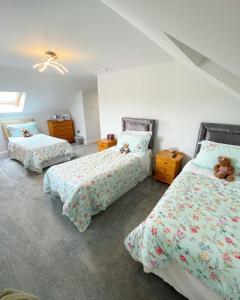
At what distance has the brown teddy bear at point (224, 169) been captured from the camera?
1.92m

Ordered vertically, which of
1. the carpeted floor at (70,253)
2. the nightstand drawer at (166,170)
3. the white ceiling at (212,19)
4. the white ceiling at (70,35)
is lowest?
the carpeted floor at (70,253)

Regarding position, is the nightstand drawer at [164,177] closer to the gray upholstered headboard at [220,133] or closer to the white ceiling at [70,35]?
the gray upholstered headboard at [220,133]

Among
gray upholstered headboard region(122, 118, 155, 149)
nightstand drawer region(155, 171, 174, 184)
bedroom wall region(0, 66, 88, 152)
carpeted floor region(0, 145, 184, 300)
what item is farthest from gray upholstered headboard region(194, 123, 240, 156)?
bedroom wall region(0, 66, 88, 152)

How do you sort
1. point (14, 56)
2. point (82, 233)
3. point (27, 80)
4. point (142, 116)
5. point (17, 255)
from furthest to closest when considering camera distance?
1. point (27, 80)
2. point (142, 116)
3. point (14, 56)
4. point (82, 233)
5. point (17, 255)

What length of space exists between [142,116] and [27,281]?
304cm

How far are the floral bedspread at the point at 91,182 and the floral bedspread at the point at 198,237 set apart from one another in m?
0.72

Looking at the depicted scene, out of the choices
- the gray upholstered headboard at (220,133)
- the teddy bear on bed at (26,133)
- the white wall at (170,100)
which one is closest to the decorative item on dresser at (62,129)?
the teddy bear on bed at (26,133)

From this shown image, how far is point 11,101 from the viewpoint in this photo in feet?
14.4

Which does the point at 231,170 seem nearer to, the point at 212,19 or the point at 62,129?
the point at 212,19

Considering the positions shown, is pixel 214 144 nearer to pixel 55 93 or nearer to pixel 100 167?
pixel 100 167

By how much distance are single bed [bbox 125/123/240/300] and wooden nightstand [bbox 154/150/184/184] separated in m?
1.01

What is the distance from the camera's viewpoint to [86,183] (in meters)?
1.92

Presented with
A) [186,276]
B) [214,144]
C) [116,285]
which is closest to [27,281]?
[116,285]

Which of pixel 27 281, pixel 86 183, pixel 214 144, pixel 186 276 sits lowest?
pixel 27 281
